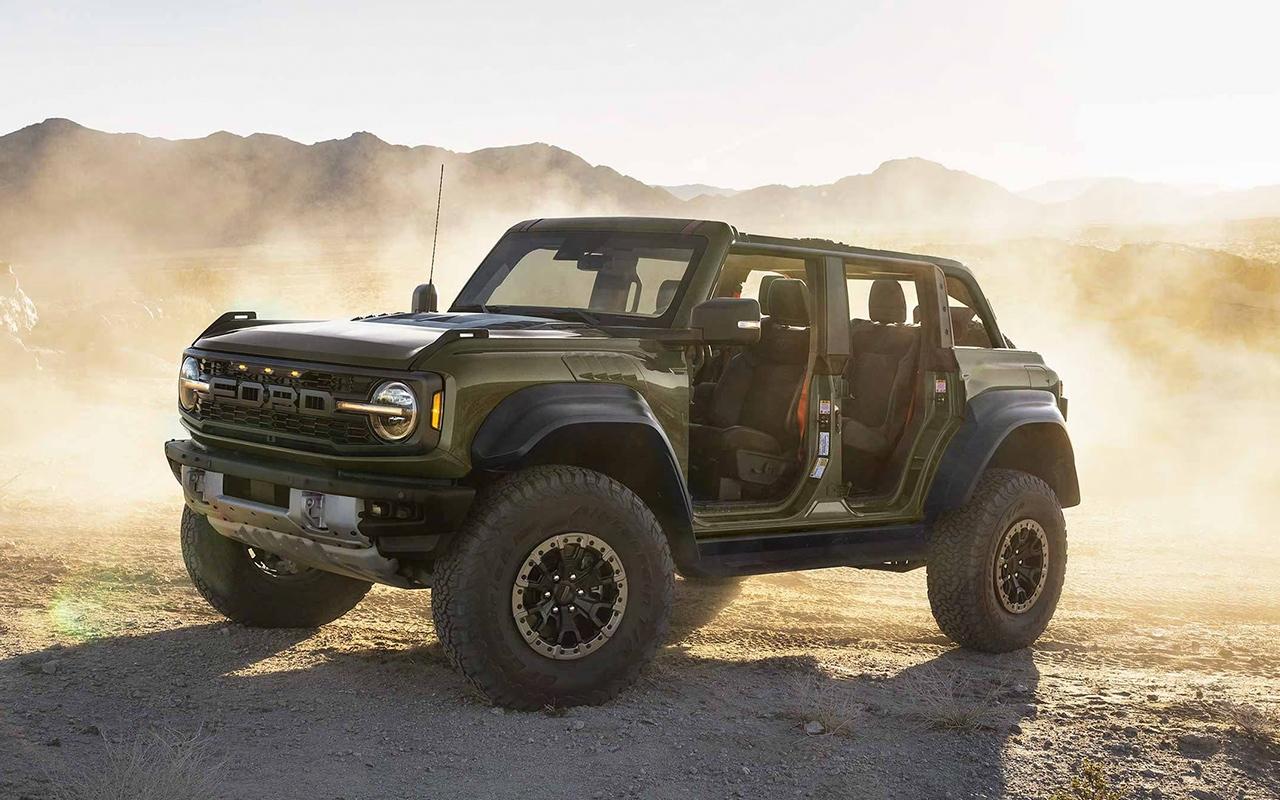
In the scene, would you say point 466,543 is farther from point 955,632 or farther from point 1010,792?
point 955,632

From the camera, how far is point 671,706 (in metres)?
5.89

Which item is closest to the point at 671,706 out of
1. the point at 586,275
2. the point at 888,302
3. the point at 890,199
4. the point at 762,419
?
the point at 762,419

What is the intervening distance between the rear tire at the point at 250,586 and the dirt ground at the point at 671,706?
130 millimetres

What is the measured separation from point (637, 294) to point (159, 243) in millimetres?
105424

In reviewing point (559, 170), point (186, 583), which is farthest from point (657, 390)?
point (559, 170)

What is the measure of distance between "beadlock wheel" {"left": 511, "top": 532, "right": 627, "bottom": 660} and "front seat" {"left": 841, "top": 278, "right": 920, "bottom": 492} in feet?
6.54

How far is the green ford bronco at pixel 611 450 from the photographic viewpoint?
17.4ft

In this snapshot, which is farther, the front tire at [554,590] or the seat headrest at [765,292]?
the seat headrest at [765,292]

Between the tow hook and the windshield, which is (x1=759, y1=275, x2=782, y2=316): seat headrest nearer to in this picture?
the windshield

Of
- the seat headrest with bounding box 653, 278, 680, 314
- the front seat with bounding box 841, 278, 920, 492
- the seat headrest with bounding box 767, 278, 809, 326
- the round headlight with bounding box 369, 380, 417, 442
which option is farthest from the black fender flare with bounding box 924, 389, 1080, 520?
the round headlight with bounding box 369, 380, 417, 442

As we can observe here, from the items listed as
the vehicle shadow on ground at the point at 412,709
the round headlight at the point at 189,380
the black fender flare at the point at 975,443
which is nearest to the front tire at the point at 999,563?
the black fender flare at the point at 975,443

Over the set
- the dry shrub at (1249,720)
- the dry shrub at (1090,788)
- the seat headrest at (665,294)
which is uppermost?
the seat headrest at (665,294)

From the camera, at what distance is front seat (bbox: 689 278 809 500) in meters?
6.64

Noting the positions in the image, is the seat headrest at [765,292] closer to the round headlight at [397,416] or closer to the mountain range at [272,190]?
the round headlight at [397,416]
